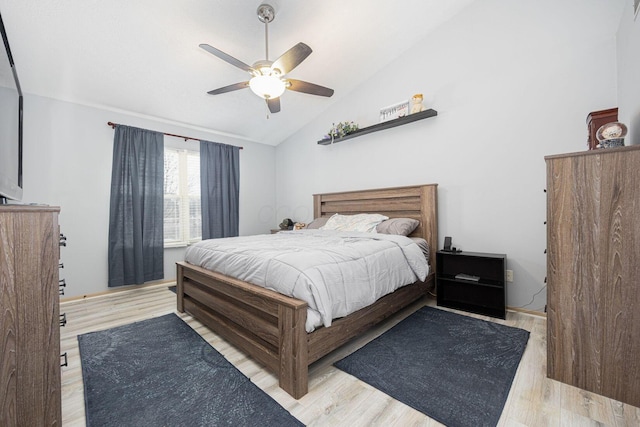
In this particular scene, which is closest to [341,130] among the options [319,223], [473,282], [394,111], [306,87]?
[394,111]

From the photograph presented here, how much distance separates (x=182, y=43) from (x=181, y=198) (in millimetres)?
2186

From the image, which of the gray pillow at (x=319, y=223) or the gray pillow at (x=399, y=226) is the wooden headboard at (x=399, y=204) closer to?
the gray pillow at (x=399, y=226)

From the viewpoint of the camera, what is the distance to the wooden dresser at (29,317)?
37.4 inches

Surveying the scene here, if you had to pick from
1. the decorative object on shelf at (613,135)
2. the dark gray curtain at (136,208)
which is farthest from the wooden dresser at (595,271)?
the dark gray curtain at (136,208)

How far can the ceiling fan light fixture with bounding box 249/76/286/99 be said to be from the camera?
2.23 m

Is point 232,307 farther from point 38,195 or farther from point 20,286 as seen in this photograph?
point 38,195

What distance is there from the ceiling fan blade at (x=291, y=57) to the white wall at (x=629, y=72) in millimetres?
2122

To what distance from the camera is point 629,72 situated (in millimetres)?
1900

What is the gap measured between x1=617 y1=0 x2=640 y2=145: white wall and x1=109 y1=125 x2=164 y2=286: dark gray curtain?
4694 millimetres

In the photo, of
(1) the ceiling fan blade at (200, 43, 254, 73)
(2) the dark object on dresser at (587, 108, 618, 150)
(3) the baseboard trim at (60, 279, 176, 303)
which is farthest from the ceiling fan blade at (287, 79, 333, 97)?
(3) the baseboard trim at (60, 279, 176, 303)

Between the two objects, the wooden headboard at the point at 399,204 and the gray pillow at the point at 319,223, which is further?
the gray pillow at the point at 319,223

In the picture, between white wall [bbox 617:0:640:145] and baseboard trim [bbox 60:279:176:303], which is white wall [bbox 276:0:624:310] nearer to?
white wall [bbox 617:0:640:145]

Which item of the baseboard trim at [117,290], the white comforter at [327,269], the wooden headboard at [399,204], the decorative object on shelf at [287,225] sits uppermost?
the wooden headboard at [399,204]

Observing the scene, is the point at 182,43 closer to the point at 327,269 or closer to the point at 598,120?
the point at 327,269
